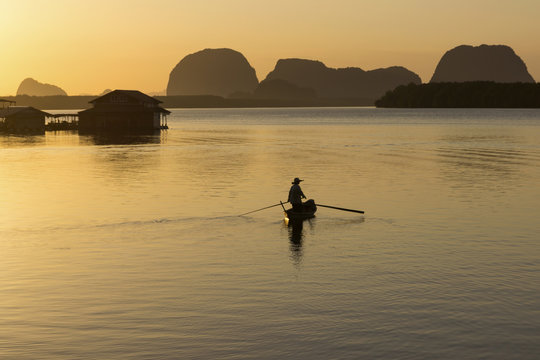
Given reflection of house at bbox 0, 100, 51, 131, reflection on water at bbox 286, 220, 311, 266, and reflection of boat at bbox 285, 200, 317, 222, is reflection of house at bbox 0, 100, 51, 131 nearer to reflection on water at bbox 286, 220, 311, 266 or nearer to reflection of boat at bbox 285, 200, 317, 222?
reflection of boat at bbox 285, 200, 317, 222

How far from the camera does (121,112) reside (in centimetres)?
13675

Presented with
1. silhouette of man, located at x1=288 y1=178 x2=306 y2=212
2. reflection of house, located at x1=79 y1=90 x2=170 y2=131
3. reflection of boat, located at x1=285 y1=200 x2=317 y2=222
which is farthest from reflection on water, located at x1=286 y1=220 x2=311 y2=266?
reflection of house, located at x1=79 y1=90 x2=170 y2=131

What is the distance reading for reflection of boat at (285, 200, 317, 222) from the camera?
33844 millimetres

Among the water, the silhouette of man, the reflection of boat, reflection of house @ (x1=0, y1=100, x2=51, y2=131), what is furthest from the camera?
reflection of house @ (x1=0, y1=100, x2=51, y2=131)

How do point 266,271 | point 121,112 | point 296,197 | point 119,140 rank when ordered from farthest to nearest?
point 121,112, point 119,140, point 296,197, point 266,271

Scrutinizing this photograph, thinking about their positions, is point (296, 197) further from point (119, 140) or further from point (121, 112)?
point (121, 112)

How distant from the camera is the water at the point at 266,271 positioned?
53.7 ft

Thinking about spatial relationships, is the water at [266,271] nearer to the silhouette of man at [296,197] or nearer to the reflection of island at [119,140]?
the silhouette of man at [296,197]

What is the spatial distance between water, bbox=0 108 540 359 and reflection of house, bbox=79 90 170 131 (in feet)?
283

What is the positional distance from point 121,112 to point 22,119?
78.2 ft

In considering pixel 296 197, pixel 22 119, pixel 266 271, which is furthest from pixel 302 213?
pixel 22 119

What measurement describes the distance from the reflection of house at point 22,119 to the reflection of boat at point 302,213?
117522mm

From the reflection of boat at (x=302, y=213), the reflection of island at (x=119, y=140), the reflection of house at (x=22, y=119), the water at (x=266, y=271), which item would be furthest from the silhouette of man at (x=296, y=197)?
the reflection of house at (x=22, y=119)

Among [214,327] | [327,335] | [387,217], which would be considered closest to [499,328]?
[327,335]
